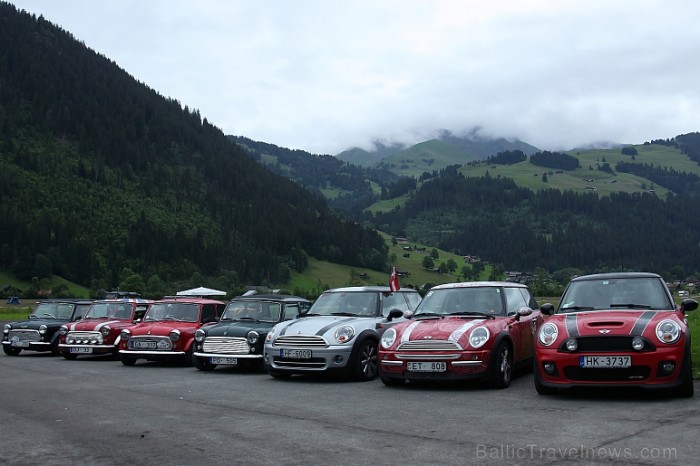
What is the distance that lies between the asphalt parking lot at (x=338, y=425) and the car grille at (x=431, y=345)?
67cm

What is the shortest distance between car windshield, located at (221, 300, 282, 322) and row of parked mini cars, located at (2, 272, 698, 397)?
23 millimetres

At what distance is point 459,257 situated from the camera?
625 feet

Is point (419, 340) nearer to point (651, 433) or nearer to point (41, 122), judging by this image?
point (651, 433)

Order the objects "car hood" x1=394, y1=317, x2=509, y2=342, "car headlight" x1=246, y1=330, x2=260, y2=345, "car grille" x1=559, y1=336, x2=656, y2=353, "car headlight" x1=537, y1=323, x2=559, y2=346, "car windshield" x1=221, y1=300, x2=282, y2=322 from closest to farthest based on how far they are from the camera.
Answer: "car grille" x1=559, y1=336, x2=656, y2=353 < "car headlight" x1=537, y1=323, x2=559, y2=346 < "car hood" x1=394, y1=317, x2=509, y2=342 < "car headlight" x1=246, y1=330, x2=260, y2=345 < "car windshield" x1=221, y1=300, x2=282, y2=322

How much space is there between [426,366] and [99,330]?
438 inches

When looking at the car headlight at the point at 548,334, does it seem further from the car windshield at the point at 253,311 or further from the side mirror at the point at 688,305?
the car windshield at the point at 253,311

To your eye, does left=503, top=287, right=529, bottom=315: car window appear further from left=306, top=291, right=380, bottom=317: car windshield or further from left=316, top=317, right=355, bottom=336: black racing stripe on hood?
left=316, top=317, right=355, bottom=336: black racing stripe on hood

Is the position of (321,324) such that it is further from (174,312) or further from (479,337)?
(174,312)

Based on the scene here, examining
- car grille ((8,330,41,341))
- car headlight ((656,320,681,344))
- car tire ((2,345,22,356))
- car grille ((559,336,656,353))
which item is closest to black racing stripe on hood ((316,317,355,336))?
car grille ((559,336,656,353))

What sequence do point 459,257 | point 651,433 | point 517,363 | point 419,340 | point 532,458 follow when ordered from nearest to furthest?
point 532,458 → point 651,433 → point 419,340 → point 517,363 → point 459,257

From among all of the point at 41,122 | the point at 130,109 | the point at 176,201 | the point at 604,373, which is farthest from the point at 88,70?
the point at 604,373

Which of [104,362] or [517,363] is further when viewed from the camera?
[104,362]

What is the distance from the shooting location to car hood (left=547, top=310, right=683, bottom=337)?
9344 millimetres

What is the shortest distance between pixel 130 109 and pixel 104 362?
6701 inches
